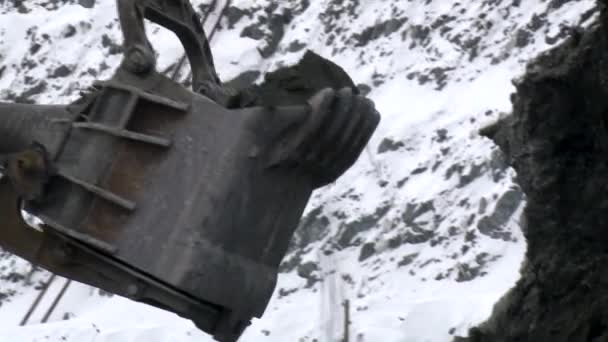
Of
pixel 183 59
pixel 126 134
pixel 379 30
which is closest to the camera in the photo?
pixel 126 134

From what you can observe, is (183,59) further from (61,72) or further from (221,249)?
(221,249)

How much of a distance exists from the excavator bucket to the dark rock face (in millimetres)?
2626

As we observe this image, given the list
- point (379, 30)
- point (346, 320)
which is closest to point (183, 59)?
point (379, 30)

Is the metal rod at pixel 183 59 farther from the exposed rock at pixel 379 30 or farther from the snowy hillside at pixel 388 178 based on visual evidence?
the exposed rock at pixel 379 30

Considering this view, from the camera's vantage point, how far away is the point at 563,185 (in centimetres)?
832

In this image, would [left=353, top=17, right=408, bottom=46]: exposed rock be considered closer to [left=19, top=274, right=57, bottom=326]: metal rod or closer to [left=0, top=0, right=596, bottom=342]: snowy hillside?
[left=0, top=0, right=596, bottom=342]: snowy hillside

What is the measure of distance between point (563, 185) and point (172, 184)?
3.39m

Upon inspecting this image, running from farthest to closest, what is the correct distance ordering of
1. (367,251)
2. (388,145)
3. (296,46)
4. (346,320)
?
(296,46)
(388,145)
(367,251)
(346,320)

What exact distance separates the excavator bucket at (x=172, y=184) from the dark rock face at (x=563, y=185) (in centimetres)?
263

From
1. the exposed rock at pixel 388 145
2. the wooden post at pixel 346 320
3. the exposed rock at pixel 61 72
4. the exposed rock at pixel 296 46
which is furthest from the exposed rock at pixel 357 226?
the exposed rock at pixel 61 72

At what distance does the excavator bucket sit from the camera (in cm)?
566

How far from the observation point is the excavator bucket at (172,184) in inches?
223

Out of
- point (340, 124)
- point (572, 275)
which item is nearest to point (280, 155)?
point (340, 124)

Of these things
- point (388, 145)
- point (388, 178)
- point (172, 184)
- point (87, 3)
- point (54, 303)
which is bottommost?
point (54, 303)
